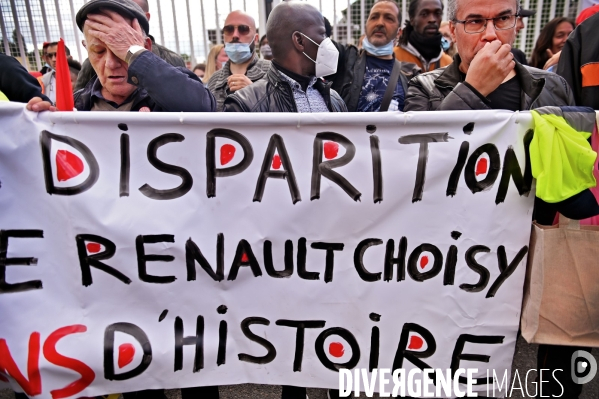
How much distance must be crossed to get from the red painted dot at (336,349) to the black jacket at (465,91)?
3.24ft

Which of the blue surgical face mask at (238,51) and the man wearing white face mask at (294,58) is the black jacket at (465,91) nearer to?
the man wearing white face mask at (294,58)

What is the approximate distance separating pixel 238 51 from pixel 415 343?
8.72ft

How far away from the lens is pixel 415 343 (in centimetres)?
171

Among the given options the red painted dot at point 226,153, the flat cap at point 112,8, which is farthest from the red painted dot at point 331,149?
the flat cap at point 112,8

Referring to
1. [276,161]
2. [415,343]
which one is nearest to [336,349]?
[415,343]

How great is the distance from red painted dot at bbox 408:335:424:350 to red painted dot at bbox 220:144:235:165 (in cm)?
95

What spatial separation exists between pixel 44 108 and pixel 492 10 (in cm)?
176

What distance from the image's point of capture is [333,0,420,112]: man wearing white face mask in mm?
3127

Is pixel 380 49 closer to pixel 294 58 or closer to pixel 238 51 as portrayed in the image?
pixel 238 51

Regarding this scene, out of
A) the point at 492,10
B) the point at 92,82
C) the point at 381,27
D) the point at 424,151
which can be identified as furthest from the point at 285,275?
the point at 381,27

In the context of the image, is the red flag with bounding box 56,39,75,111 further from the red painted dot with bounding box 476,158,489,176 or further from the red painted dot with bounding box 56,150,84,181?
the red painted dot with bounding box 476,158,489,176

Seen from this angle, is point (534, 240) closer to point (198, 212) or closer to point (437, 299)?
point (437, 299)

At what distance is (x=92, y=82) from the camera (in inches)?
77.9

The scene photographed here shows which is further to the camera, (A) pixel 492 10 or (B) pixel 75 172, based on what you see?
(A) pixel 492 10
